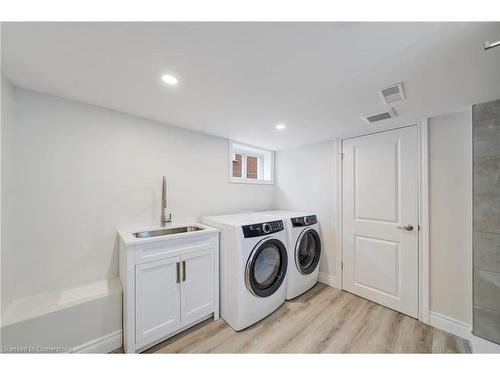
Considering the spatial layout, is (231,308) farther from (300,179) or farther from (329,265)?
(300,179)

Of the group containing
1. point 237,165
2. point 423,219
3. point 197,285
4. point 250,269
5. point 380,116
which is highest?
point 380,116

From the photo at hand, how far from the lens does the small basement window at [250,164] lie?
109 inches

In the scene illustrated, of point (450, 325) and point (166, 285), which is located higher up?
point (166, 285)

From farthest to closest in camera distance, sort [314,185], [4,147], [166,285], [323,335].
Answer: [314,185] → [323,335] → [166,285] → [4,147]

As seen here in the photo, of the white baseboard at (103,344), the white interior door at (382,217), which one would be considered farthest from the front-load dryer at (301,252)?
the white baseboard at (103,344)

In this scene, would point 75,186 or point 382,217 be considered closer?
point 75,186

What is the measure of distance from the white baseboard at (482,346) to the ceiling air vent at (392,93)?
204 cm

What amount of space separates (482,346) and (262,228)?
1.95m

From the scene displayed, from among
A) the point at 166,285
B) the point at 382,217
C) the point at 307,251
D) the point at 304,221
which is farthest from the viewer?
the point at 307,251

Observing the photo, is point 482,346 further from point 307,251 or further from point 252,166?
point 252,166

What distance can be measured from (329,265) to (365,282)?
0.45 metres

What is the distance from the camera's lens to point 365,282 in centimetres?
222

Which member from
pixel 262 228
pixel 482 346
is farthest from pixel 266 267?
pixel 482 346

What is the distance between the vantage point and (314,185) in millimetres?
2740
